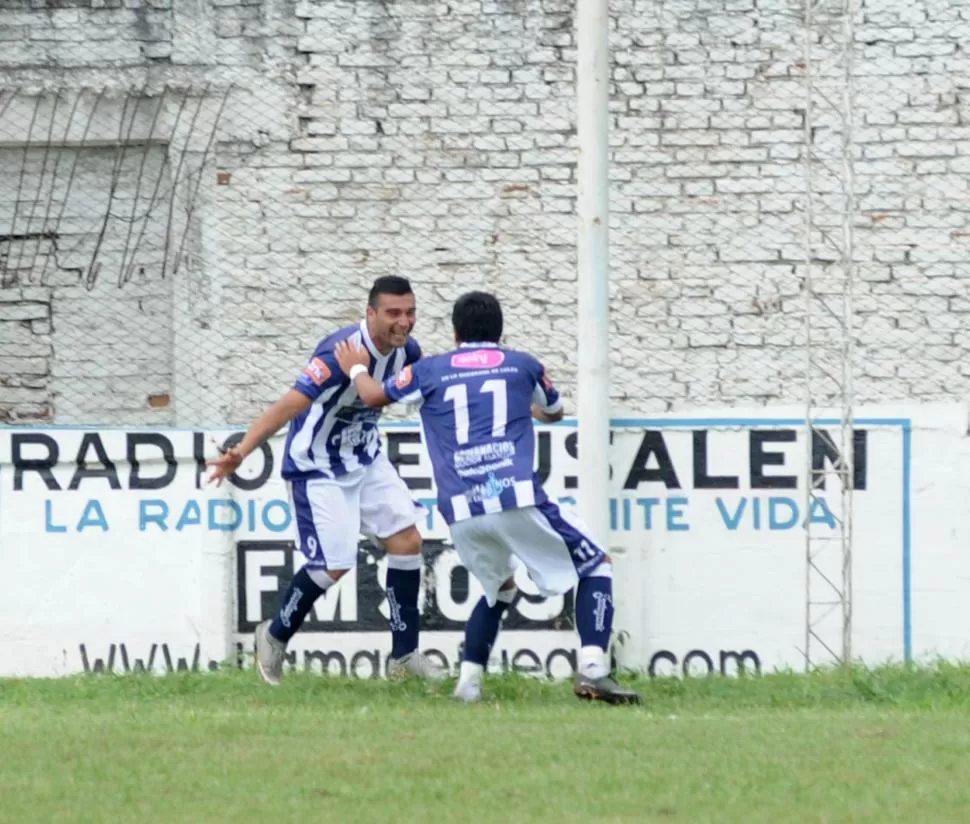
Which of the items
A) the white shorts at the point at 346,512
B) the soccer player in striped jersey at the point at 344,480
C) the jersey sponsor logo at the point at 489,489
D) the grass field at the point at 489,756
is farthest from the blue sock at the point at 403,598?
the jersey sponsor logo at the point at 489,489

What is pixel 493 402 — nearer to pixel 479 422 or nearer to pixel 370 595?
pixel 479 422

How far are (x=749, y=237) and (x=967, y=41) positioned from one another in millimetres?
1760

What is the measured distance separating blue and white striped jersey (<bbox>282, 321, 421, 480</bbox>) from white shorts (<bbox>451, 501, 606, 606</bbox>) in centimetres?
88

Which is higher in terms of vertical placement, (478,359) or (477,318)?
(477,318)

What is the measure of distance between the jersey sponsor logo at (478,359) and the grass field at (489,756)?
1.37 meters

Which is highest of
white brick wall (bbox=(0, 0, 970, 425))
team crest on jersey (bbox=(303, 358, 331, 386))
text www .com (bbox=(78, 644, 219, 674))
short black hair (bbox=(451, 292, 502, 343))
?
white brick wall (bbox=(0, 0, 970, 425))

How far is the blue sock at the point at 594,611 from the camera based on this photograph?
764 cm

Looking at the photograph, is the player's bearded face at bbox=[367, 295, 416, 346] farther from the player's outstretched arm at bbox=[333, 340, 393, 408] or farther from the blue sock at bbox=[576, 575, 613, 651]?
the blue sock at bbox=[576, 575, 613, 651]

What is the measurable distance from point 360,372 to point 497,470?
2.55 feet

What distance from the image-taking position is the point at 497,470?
7.56 m

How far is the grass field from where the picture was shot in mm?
5332

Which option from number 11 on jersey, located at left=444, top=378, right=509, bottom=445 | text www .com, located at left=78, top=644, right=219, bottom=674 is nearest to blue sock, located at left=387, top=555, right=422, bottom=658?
number 11 on jersey, located at left=444, top=378, right=509, bottom=445

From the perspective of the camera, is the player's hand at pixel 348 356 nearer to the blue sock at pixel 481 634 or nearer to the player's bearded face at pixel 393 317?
the player's bearded face at pixel 393 317

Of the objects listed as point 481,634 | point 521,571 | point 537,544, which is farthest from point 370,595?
point 537,544
